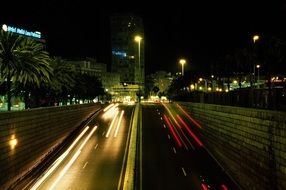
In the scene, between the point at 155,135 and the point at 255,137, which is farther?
the point at 155,135

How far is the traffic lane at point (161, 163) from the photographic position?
3888 centimetres

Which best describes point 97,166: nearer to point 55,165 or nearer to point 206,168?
point 55,165

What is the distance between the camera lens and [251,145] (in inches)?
1382

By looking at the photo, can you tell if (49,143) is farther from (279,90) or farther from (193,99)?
(193,99)

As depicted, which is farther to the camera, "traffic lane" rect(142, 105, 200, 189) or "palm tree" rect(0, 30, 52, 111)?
"palm tree" rect(0, 30, 52, 111)

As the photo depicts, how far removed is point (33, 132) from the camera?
43.7 m

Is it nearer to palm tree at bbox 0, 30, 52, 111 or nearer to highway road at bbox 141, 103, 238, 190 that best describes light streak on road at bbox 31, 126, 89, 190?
palm tree at bbox 0, 30, 52, 111

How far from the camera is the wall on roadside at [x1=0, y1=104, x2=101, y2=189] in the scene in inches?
1348

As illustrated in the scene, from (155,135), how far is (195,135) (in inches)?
231

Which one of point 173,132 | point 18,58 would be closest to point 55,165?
point 18,58

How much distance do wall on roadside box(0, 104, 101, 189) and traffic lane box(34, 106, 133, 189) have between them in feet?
9.76

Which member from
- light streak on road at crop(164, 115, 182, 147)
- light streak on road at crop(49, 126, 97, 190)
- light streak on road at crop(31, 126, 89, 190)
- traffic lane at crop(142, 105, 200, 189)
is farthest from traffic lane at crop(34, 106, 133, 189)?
light streak on road at crop(164, 115, 182, 147)

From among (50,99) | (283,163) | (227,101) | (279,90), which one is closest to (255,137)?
(279,90)

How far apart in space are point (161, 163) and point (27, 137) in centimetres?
1483
